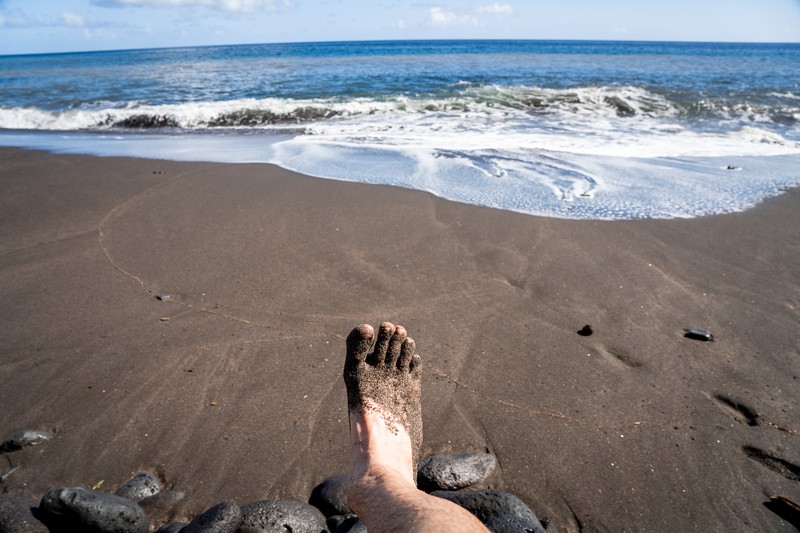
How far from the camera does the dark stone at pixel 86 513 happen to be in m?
1.74

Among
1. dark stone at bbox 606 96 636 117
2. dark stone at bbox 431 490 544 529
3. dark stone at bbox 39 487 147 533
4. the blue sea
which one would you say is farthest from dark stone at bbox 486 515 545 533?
dark stone at bbox 606 96 636 117

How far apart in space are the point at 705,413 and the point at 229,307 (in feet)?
8.26

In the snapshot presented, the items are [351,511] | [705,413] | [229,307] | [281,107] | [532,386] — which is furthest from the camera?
[281,107]

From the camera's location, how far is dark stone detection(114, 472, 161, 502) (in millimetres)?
1989

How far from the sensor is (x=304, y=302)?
3305 mm

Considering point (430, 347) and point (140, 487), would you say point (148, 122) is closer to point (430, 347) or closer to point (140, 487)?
point (430, 347)

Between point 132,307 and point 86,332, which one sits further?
point 132,307

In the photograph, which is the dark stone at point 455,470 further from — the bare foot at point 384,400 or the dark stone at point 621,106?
the dark stone at point 621,106

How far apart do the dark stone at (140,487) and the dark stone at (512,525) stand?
48.1 inches

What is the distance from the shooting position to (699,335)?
293 centimetres

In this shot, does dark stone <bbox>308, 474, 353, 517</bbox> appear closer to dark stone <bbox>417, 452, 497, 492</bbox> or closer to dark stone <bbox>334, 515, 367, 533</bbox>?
dark stone <bbox>334, 515, 367, 533</bbox>

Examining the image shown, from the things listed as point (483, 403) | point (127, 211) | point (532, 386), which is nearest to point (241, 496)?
point (483, 403)

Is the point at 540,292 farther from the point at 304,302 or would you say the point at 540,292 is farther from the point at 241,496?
the point at 241,496

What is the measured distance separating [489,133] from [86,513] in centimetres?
776
